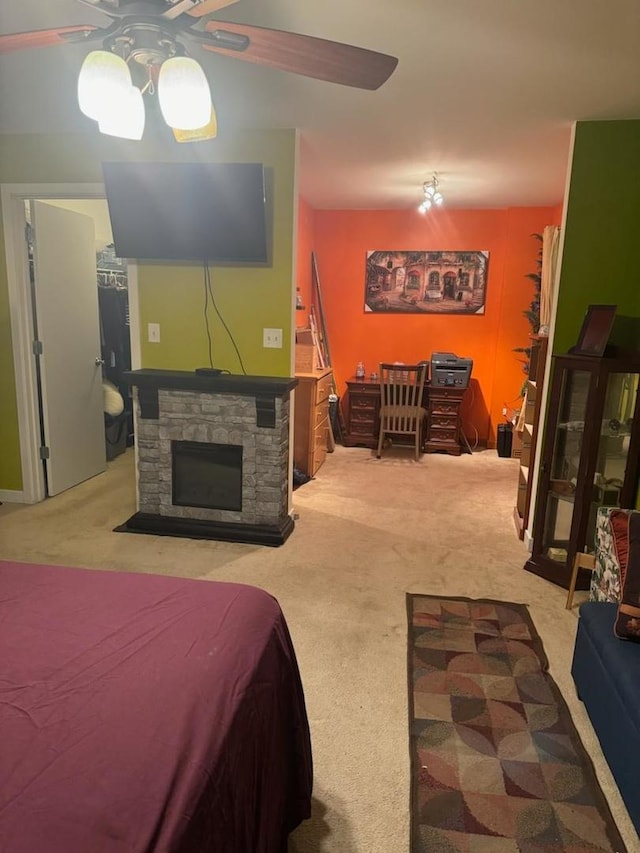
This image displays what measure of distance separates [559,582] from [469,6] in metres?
2.66

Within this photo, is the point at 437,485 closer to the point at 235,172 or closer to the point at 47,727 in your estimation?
the point at 235,172

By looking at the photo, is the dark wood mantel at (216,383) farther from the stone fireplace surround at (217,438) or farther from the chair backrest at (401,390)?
the chair backrest at (401,390)

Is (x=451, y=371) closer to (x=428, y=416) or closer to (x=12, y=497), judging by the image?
(x=428, y=416)

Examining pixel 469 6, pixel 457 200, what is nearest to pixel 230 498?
pixel 469 6

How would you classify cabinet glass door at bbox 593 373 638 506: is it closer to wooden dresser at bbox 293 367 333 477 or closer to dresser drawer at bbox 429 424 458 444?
wooden dresser at bbox 293 367 333 477

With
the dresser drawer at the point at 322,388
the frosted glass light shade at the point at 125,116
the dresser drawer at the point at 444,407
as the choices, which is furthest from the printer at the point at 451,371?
the frosted glass light shade at the point at 125,116

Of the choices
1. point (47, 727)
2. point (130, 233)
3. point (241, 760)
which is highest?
point (130, 233)

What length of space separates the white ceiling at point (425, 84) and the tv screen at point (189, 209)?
324 millimetres

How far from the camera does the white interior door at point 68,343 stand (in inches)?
157

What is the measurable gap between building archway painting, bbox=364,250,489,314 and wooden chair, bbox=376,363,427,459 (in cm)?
87

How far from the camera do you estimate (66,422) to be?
14.1 feet

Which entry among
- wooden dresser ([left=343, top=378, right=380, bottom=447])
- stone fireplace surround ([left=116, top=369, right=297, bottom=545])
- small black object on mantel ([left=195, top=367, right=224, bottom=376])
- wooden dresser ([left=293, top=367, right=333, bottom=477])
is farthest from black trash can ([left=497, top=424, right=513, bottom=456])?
small black object on mantel ([left=195, top=367, right=224, bottom=376])

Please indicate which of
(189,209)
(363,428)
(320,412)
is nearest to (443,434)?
(363,428)

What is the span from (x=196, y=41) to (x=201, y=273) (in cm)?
212
